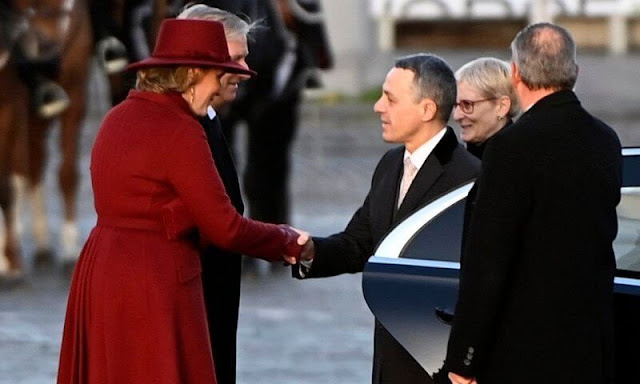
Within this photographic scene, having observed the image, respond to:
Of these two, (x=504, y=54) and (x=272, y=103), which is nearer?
(x=272, y=103)

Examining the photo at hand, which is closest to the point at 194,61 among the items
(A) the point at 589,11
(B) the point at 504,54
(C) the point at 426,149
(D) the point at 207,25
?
(D) the point at 207,25

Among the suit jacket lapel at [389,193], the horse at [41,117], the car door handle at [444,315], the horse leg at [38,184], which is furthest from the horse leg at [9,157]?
the car door handle at [444,315]

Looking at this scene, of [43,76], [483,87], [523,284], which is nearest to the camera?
[523,284]

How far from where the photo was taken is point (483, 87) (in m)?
6.20

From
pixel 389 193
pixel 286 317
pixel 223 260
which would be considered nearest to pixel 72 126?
pixel 286 317

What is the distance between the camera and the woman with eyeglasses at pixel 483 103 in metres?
6.20

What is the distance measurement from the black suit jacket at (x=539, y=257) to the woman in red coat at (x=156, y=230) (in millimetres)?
983

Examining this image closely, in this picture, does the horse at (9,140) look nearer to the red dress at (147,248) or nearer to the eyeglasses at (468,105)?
the eyeglasses at (468,105)

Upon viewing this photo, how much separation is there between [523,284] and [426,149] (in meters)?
0.92

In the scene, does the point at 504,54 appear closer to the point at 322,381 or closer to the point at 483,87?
the point at 322,381

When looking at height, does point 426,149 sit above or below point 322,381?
above

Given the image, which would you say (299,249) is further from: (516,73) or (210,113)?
(516,73)

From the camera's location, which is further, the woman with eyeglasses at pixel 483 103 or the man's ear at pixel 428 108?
the woman with eyeglasses at pixel 483 103

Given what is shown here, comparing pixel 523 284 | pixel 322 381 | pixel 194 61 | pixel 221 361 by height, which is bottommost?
pixel 322 381
